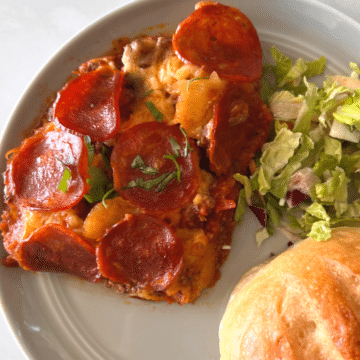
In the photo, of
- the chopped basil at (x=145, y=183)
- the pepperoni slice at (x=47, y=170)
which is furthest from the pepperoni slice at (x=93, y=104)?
the chopped basil at (x=145, y=183)

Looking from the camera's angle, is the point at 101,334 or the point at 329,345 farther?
the point at 101,334

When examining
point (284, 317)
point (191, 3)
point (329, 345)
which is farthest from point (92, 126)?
point (329, 345)

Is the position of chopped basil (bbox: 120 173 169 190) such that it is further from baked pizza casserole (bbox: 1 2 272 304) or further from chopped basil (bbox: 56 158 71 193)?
chopped basil (bbox: 56 158 71 193)

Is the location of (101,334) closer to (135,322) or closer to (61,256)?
(135,322)

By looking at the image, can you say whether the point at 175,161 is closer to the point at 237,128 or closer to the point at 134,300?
the point at 237,128

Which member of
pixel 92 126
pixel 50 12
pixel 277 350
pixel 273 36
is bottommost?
pixel 277 350

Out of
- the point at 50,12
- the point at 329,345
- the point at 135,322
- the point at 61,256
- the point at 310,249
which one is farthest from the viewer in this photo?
the point at 50,12
